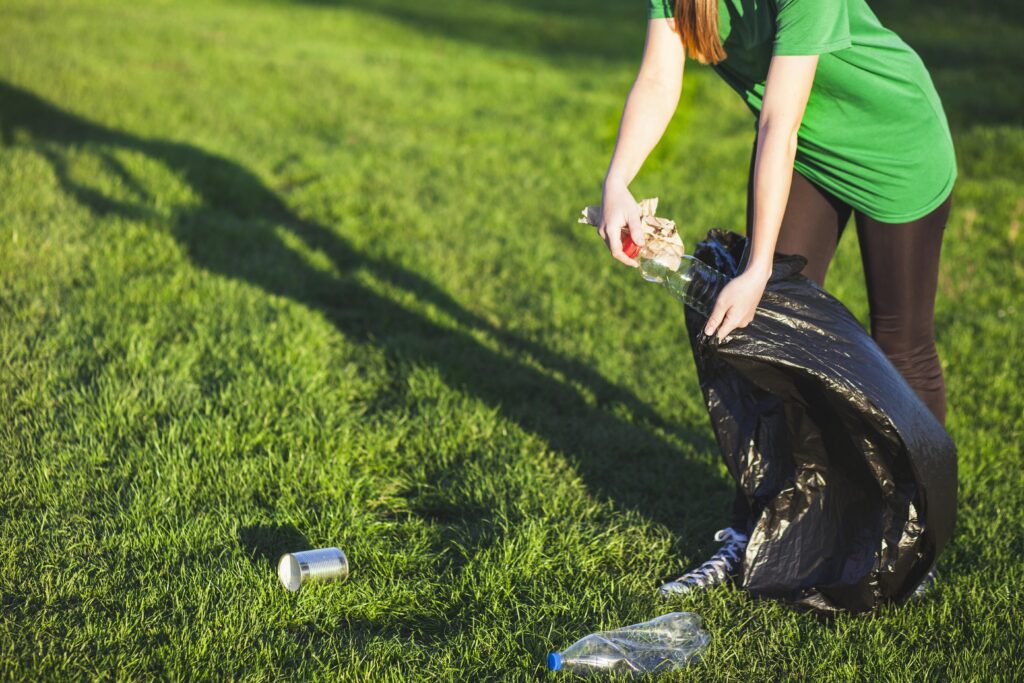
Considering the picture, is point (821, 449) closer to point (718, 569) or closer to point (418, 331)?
point (718, 569)

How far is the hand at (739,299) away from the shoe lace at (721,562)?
910mm

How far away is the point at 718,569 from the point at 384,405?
6.00 feet

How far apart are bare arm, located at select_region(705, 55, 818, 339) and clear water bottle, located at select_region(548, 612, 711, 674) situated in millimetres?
912

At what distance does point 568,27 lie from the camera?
19.1 m

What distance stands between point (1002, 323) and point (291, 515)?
4.39m

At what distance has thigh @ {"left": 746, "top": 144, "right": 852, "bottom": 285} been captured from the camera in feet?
10.9

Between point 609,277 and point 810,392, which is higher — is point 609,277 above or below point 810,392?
below

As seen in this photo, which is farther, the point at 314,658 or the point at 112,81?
the point at 112,81

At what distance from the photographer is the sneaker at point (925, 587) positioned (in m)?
3.26

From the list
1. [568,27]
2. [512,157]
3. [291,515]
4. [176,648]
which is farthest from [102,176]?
[568,27]

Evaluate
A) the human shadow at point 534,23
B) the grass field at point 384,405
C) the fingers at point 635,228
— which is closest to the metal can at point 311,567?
the grass field at point 384,405

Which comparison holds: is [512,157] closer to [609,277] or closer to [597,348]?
[609,277]

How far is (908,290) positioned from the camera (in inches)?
131

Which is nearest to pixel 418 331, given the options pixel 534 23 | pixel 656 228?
pixel 656 228
